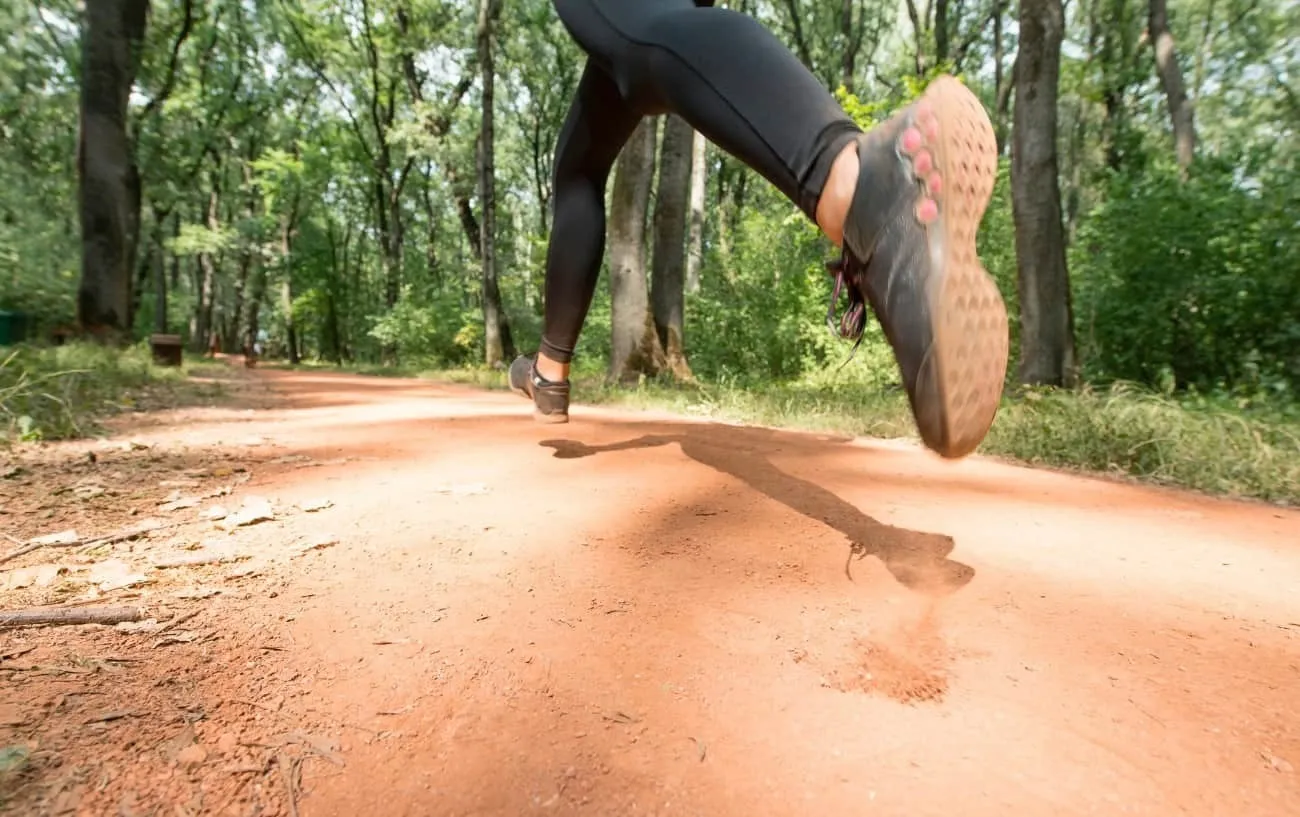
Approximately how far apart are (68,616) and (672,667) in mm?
811

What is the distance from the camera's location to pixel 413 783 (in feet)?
1.97

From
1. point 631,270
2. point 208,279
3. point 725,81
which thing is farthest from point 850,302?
point 208,279

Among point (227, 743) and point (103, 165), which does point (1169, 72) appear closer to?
point (227, 743)

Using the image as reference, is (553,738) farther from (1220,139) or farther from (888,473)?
(1220,139)

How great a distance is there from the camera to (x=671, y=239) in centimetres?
729

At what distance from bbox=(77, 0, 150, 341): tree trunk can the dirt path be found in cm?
715

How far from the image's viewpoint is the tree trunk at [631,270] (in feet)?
20.2

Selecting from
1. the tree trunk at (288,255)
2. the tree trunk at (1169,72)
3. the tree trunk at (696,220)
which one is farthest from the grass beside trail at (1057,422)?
the tree trunk at (288,255)

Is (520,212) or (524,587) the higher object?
(520,212)

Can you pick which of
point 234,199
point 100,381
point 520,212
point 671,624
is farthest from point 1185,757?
point 520,212

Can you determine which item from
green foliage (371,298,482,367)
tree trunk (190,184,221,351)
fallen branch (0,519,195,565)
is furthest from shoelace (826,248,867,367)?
tree trunk (190,184,221,351)

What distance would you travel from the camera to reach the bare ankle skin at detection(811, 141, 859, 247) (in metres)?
1.01

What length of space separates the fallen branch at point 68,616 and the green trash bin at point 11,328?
26.1 feet

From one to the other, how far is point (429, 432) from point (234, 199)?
25900mm
